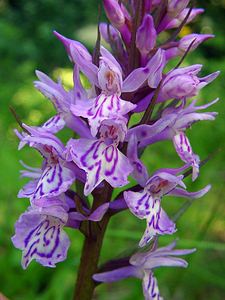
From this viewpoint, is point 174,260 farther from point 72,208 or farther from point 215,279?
point 215,279

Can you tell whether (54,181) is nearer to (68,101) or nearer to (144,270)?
(68,101)

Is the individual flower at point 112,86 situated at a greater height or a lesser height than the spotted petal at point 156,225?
greater

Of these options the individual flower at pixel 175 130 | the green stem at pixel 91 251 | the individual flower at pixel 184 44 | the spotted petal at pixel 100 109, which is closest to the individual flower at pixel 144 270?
the green stem at pixel 91 251

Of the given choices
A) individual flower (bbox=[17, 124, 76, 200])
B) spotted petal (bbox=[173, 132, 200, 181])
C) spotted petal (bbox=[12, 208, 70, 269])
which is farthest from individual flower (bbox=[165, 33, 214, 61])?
spotted petal (bbox=[12, 208, 70, 269])

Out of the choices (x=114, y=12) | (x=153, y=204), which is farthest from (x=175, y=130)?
(x=114, y=12)

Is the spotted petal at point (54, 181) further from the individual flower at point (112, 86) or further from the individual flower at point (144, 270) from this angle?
the individual flower at point (144, 270)

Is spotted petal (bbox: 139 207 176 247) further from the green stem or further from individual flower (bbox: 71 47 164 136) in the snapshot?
individual flower (bbox: 71 47 164 136)

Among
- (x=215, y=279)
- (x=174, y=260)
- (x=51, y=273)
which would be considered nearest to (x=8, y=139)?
(x=51, y=273)
